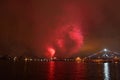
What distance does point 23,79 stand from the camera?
67.4m

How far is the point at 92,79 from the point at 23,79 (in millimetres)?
18769

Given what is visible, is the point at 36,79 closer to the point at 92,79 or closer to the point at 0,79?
the point at 0,79

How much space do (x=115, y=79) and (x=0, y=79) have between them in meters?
29.8

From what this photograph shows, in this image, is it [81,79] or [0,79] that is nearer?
[0,79]

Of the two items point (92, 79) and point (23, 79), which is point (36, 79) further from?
point (92, 79)

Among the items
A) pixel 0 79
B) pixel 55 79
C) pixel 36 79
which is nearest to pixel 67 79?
pixel 55 79

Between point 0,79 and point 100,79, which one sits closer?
point 0,79

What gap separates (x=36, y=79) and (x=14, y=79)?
577 centimetres

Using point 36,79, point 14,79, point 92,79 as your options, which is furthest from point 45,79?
point 92,79

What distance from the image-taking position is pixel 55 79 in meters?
67.9

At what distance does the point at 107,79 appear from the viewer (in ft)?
224

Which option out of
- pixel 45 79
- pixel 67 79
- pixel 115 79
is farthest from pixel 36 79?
pixel 115 79

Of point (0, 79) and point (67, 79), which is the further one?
point (67, 79)

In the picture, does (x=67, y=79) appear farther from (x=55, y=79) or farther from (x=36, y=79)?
(x=36, y=79)
